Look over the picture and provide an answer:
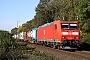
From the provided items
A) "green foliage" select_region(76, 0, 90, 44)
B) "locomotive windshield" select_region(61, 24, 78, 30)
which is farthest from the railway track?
"green foliage" select_region(76, 0, 90, 44)

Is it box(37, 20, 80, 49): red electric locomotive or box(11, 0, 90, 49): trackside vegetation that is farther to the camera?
box(11, 0, 90, 49): trackside vegetation

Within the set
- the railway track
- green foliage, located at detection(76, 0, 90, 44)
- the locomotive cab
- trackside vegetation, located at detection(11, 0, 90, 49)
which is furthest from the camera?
trackside vegetation, located at detection(11, 0, 90, 49)

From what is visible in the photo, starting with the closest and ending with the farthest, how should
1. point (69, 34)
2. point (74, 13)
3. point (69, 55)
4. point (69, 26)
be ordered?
1. point (69, 55)
2. point (69, 34)
3. point (69, 26)
4. point (74, 13)

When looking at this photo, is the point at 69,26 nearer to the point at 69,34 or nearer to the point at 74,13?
the point at 69,34

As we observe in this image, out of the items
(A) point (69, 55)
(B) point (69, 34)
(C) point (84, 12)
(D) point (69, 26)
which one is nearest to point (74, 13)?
(C) point (84, 12)

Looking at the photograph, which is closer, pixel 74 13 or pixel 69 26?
pixel 69 26

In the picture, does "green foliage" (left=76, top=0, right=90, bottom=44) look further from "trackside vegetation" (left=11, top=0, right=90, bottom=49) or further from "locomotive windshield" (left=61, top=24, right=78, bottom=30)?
"locomotive windshield" (left=61, top=24, right=78, bottom=30)

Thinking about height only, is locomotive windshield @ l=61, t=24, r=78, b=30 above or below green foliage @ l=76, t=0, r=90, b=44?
below

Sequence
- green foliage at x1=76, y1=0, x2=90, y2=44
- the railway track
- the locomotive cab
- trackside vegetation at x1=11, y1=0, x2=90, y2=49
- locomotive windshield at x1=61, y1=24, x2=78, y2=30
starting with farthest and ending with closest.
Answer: trackside vegetation at x1=11, y1=0, x2=90, y2=49 < green foliage at x1=76, y1=0, x2=90, y2=44 < locomotive windshield at x1=61, y1=24, x2=78, y2=30 < the locomotive cab < the railway track

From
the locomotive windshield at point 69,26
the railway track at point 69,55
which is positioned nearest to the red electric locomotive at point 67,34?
the locomotive windshield at point 69,26

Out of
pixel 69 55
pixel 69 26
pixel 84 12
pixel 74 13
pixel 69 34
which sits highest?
pixel 74 13

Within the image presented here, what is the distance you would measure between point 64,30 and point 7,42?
7.33m

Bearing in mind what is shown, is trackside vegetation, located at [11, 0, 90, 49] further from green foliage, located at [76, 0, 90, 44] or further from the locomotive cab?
the locomotive cab

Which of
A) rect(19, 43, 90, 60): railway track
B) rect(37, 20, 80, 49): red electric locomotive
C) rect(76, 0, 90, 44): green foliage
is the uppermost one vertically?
rect(76, 0, 90, 44): green foliage
